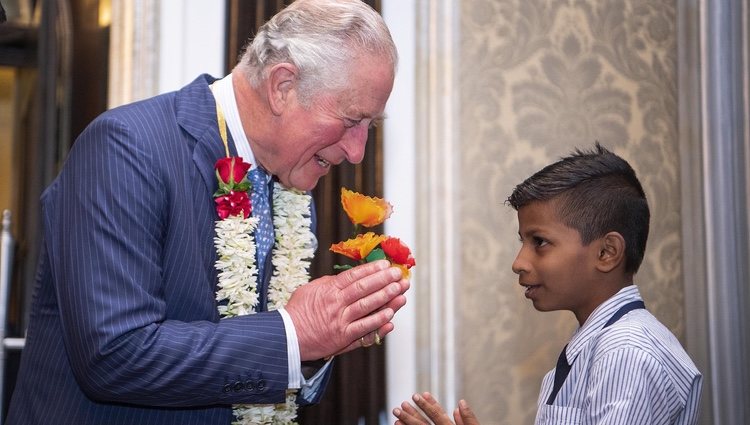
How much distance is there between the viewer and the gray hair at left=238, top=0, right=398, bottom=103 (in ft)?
6.91

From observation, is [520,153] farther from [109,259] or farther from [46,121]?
[109,259]

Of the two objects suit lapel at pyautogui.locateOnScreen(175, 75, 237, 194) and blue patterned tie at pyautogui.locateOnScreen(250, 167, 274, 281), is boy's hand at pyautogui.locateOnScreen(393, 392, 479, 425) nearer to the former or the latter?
blue patterned tie at pyautogui.locateOnScreen(250, 167, 274, 281)

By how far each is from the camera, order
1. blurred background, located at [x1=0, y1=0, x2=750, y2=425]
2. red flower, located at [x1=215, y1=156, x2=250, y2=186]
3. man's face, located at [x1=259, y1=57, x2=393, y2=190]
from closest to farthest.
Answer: red flower, located at [x1=215, y1=156, x2=250, y2=186] → man's face, located at [x1=259, y1=57, x2=393, y2=190] → blurred background, located at [x1=0, y1=0, x2=750, y2=425]

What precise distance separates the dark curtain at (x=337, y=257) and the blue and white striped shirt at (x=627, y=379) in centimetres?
172

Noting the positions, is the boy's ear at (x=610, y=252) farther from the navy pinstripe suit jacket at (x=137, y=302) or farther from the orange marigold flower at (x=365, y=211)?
the navy pinstripe suit jacket at (x=137, y=302)

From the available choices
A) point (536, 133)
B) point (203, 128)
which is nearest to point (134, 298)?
point (203, 128)

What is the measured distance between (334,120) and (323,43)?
18 cm

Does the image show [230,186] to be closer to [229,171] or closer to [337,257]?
[229,171]

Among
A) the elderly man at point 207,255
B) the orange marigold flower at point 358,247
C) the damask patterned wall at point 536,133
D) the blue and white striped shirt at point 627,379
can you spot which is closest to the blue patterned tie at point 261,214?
the elderly man at point 207,255

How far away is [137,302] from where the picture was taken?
68.2 inches

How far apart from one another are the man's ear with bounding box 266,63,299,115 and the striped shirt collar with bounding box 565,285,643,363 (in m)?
0.96

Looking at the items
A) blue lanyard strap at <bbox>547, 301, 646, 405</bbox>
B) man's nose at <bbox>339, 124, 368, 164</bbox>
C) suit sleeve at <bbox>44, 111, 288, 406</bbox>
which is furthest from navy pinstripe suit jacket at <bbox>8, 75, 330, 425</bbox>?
blue lanyard strap at <bbox>547, 301, 646, 405</bbox>

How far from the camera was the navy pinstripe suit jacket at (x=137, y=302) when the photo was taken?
1719 mm

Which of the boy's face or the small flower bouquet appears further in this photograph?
the boy's face
